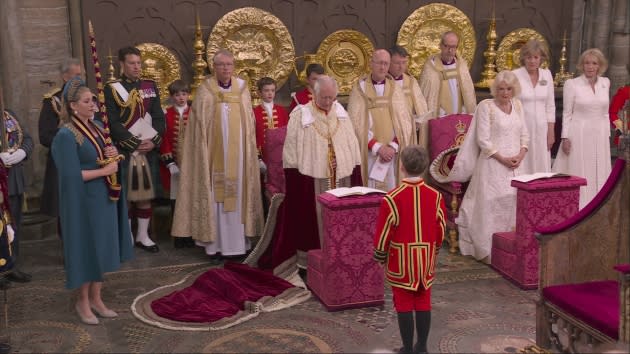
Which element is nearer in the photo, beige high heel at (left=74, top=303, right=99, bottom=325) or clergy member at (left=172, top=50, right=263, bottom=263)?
beige high heel at (left=74, top=303, right=99, bottom=325)

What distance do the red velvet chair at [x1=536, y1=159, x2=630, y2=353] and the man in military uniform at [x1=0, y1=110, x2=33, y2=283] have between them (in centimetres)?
449

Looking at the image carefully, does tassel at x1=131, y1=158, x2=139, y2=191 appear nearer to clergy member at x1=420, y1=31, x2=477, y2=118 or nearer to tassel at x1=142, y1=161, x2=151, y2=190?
tassel at x1=142, y1=161, x2=151, y2=190

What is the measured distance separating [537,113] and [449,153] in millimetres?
1051

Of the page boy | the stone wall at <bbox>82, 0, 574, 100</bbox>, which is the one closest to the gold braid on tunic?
the page boy

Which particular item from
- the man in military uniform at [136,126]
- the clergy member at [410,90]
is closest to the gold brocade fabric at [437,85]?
the clergy member at [410,90]

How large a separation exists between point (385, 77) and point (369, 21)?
236 cm

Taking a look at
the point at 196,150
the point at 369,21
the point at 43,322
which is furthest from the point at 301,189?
the point at 369,21

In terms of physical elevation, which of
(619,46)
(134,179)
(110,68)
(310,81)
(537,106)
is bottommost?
(134,179)

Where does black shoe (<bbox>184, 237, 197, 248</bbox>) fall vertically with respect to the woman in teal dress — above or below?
below

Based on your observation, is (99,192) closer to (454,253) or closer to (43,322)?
(43,322)

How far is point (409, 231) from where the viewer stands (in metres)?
4.62

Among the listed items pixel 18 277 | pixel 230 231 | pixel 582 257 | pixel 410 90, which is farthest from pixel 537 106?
pixel 18 277

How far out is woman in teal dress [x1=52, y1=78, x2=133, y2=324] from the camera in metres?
5.31

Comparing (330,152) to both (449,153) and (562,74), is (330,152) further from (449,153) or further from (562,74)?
(562,74)
